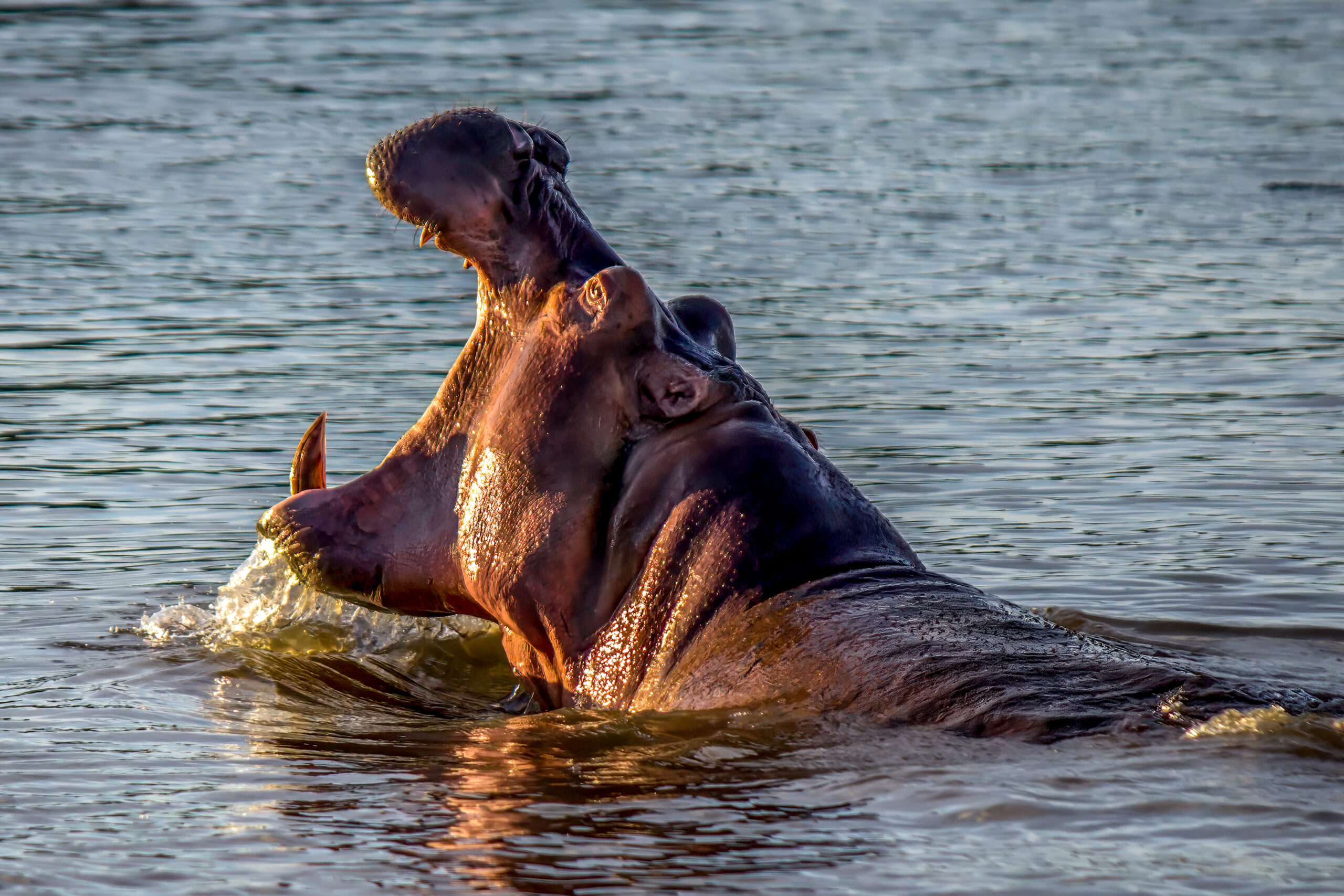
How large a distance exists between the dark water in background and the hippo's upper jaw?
1.13m

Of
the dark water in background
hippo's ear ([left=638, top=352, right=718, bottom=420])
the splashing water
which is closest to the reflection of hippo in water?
hippo's ear ([left=638, top=352, right=718, bottom=420])

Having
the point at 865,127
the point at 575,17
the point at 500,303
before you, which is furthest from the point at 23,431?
the point at 575,17

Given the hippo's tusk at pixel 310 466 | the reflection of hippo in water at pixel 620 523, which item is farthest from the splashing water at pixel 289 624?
the reflection of hippo in water at pixel 620 523

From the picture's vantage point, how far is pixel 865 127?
17.8 meters

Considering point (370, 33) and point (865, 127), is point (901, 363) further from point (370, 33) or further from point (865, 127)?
point (370, 33)

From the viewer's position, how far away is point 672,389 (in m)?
4.45

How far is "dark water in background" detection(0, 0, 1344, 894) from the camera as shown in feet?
11.7

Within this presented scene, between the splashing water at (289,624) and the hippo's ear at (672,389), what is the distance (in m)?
1.63

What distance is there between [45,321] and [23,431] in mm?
2226

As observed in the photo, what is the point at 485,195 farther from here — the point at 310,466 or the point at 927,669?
the point at 927,669

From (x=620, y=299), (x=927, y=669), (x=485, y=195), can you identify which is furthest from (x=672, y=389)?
(x=927, y=669)

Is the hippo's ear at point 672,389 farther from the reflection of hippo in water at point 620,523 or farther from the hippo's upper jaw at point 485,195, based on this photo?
the hippo's upper jaw at point 485,195

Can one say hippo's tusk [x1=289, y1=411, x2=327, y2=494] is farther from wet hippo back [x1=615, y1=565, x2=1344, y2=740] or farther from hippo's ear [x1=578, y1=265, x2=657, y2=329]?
wet hippo back [x1=615, y1=565, x2=1344, y2=740]

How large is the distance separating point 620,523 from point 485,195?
2.73 ft
